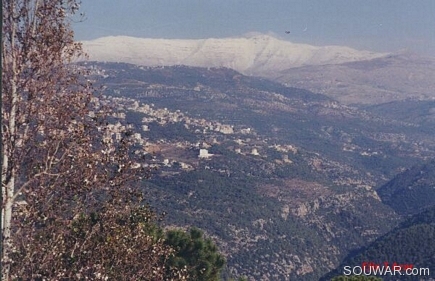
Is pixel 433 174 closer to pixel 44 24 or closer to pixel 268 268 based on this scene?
pixel 268 268

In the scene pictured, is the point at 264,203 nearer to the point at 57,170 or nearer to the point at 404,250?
the point at 404,250

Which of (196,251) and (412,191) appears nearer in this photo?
(196,251)

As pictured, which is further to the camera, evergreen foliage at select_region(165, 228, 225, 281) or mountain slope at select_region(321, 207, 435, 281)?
mountain slope at select_region(321, 207, 435, 281)

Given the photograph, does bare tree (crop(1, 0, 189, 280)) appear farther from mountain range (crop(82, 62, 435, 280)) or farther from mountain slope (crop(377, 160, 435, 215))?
mountain slope (crop(377, 160, 435, 215))

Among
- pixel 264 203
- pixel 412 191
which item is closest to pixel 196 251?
pixel 264 203

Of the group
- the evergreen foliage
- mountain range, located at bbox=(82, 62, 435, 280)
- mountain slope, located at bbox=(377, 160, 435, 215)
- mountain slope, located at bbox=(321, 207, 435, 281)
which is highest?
the evergreen foliage

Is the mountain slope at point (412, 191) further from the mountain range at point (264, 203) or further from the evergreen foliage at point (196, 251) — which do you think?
the evergreen foliage at point (196, 251)

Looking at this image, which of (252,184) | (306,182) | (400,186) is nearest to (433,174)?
(400,186)

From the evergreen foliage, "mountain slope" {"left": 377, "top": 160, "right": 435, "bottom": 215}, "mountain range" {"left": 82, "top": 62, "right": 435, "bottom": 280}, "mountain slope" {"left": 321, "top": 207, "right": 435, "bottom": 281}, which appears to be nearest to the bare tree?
the evergreen foliage
